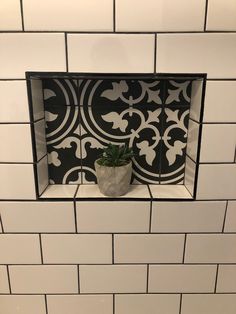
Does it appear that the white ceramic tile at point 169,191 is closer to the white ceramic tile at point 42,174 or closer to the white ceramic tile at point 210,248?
the white ceramic tile at point 210,248

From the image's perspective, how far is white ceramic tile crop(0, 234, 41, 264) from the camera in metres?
0.78

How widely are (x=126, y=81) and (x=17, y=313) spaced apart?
0.78m

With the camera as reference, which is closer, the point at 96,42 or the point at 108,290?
the point at 96,42

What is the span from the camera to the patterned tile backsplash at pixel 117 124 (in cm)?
76

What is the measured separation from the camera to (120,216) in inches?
29.8

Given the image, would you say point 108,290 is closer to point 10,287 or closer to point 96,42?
point 10,287

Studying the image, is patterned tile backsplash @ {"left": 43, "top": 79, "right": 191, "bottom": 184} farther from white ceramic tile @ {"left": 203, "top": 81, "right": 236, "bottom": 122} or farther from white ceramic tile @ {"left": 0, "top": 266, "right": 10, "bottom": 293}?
white ceramic tile @ {"left": 0, "top": 266, "right": 10, "bottom": 293}

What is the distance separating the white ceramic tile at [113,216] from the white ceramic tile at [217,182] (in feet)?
0.51

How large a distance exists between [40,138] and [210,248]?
0.58 metres

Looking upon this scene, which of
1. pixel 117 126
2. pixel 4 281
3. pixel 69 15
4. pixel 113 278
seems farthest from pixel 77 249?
pixel 69 15

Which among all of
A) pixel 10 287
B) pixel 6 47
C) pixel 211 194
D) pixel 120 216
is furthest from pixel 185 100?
pixel 10 287

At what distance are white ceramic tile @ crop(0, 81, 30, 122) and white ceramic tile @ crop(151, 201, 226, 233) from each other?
16.5 inches

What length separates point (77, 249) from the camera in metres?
0.79

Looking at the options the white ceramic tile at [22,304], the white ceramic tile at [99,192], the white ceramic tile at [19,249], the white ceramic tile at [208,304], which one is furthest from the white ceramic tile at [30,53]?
the white ceramic tile at [208,304]
